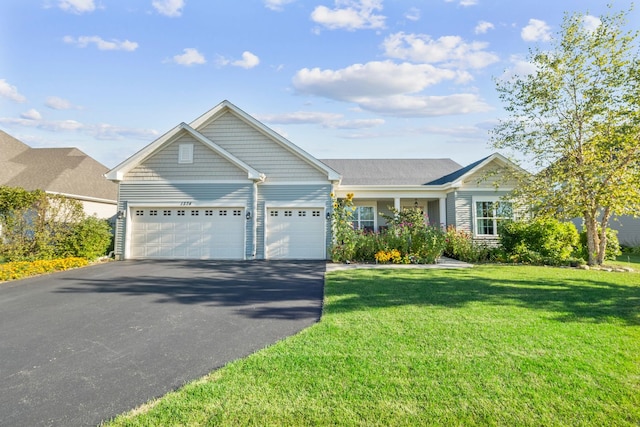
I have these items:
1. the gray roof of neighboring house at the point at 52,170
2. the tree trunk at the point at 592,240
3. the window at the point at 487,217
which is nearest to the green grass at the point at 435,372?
the tree trunk at the point at 592,240

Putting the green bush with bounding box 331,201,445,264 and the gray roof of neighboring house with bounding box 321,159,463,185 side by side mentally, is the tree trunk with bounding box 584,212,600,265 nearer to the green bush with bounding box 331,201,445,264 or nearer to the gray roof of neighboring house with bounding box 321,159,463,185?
the green bush with bounding box 331,201,445,264

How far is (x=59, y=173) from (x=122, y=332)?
18.2 meters

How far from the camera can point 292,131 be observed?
15.9 meters

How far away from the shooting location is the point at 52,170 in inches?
736

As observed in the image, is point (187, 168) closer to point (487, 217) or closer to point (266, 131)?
point (266, 131)

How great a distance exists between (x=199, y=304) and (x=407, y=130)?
13021 mm

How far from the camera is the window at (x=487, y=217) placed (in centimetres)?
1533

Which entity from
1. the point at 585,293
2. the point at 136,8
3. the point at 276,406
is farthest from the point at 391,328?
the point at 136,8

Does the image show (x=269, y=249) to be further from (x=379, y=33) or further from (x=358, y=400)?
(x=358, y=400)

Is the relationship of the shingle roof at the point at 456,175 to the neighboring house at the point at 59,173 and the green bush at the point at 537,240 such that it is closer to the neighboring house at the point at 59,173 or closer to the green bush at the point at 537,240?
the green bush at the point at 537,240

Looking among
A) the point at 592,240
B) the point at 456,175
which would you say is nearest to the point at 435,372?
the point at 592,240

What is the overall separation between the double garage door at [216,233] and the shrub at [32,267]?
2.65 metres

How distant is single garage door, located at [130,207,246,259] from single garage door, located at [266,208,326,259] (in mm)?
1237

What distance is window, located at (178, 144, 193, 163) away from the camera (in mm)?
13641
